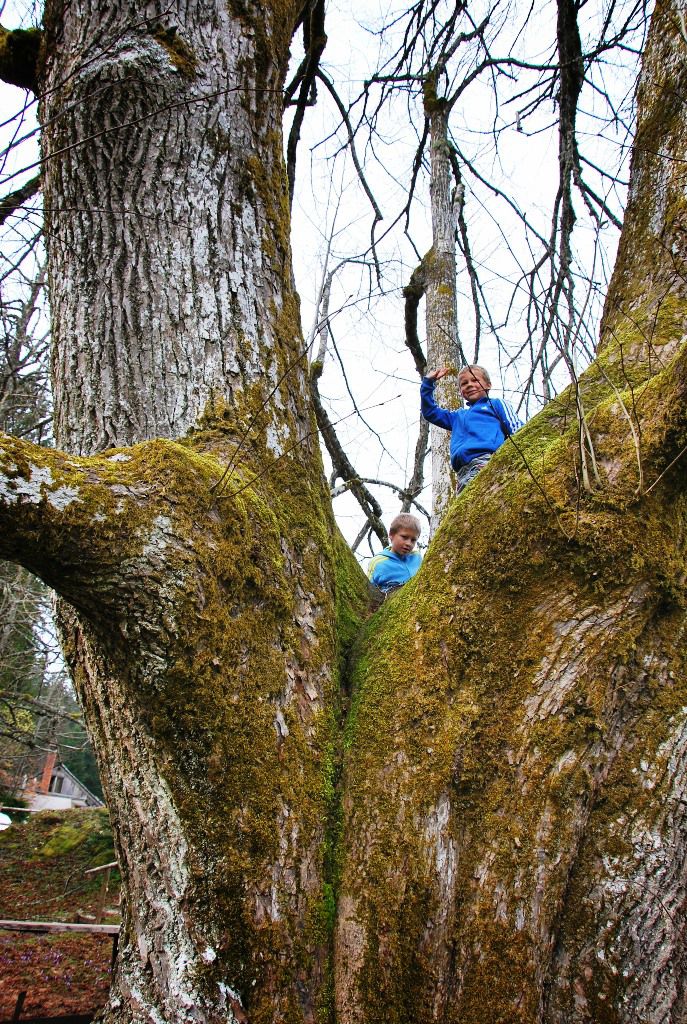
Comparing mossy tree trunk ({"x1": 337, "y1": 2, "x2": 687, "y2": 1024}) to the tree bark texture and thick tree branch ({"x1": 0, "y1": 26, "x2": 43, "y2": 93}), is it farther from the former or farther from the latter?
the tree bark texture

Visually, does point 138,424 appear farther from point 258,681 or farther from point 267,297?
point 258,681

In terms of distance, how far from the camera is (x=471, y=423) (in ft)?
13.0

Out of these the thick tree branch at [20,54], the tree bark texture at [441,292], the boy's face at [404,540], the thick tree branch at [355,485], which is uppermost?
the tree bark texture at [441,292]

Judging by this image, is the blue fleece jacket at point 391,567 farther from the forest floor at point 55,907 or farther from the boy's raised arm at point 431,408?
the forest floor at point 55,907

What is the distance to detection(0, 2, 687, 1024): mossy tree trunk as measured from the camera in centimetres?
130

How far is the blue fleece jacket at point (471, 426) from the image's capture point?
3.86m

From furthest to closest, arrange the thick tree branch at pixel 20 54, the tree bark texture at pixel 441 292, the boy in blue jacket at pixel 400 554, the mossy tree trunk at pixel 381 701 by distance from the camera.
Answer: the tree bark texture at pixel 441 292 → the boy in blue jacket at pixel 400 554 → the thick tree branch at pixel 20 54 → the mossy tree trunk at pixel 381 701

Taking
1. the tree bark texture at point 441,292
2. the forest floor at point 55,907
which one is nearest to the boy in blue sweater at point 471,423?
the tree bark texture at point 441,292

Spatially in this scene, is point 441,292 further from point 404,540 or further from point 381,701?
point 381,701

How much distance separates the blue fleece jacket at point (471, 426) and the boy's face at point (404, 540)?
0.56 meters

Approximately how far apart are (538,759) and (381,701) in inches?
16.6

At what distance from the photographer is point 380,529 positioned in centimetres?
501

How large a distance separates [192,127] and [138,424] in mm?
1142

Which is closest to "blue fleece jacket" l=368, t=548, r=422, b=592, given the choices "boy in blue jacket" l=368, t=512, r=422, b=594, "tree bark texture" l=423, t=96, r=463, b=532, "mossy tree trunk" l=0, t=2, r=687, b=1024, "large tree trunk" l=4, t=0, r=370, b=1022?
"boy in blue jacket" l=368, t=512, r=422, b=594
